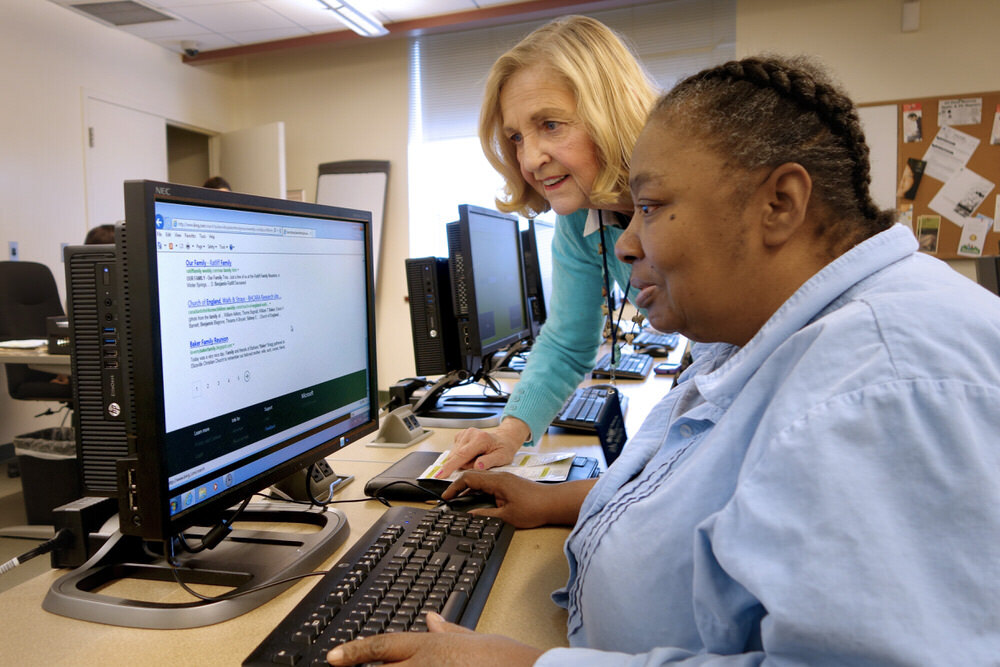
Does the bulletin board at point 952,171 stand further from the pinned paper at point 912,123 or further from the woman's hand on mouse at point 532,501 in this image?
the woman's hand on mouse at point 532,501

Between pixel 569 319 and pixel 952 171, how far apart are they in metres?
3.71

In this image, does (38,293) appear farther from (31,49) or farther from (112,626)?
(112,626)

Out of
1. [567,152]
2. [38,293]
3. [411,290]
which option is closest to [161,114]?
[38,293]

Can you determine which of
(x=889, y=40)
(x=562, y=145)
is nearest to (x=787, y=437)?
(x=562, y=145)

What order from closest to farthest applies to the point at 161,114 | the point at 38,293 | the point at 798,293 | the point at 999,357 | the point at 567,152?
1. the point at 999,357
2. the point at 798,293
3. the point at 567,152
4. the point at 38,293
5. the point at 161,114

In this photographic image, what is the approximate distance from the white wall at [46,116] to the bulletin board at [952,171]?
5.17 meters

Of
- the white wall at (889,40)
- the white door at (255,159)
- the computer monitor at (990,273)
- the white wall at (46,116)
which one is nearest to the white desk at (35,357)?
the white wall at (46,116)

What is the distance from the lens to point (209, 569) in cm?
79

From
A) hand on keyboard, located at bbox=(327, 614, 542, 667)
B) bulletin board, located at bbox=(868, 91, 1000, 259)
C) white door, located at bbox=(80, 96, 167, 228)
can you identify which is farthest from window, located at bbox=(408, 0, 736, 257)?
hand on keyboard, located at bbox=(327, 614, 542, 667)

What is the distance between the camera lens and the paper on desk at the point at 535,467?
1113 millimetres

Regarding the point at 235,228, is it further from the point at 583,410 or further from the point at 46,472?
the point at 46,472

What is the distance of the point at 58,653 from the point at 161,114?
5147 mm

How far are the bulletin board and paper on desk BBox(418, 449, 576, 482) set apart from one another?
3.83m

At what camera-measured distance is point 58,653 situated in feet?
2.08
